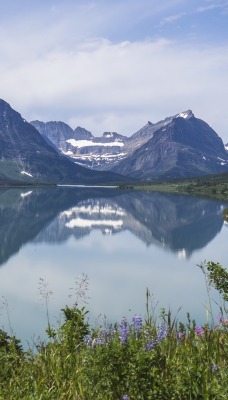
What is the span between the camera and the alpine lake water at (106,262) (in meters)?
43.4

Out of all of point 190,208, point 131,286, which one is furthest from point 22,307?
point 190,208

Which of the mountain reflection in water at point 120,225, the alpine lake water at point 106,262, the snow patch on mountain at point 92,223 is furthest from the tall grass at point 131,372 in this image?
the snow patch on mountain at point 92,223

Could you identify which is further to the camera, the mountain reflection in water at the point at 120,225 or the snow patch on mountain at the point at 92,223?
the snow patch on mountain at the point at 92,223

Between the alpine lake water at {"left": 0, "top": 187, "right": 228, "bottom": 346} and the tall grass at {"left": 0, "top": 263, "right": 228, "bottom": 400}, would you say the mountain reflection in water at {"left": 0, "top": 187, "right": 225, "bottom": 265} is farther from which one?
the tall grass at {"left": 0, "top": 263, "right": 228, "bottom": 400}

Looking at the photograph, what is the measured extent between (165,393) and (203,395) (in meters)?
0.57

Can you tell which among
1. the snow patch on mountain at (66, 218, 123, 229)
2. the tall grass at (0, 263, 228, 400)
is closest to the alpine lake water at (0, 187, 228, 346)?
the snow patch on mountain at (66, 218, 123, 229)

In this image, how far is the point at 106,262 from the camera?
73.1 metres

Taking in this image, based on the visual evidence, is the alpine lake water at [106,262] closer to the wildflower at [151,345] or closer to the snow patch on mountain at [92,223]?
the snow patch on mountain at [92,223]

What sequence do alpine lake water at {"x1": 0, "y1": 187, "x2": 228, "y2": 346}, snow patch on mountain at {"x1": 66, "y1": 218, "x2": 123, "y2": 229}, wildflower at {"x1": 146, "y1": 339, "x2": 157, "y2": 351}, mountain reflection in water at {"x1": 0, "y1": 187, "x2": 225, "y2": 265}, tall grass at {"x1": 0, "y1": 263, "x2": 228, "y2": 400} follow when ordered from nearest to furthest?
tall grass at {"x1": 0, "y1": 263, "x2": 228, "y2": 400}
wildflower at {"x1": 146, "y1": 339, "x2": 157, "y2": 351}
alpine lake water at {"x1": 0, "y1": 187, "x2": 228, "y2": 346}
mountain reflection in water at {"x1": 0, "y1": 187, "x2": 225, "y2": 265}
snow patch on mountain at {"x1": 66, "y1": 218, "x2": 123, "y2": 229}

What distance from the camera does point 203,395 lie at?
4.82 metres

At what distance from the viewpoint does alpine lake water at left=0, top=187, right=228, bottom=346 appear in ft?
142

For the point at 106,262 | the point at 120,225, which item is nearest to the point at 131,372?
the point at 106,262

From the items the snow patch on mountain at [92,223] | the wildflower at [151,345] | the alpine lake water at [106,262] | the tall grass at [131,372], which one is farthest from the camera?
the snow patch on mountain at [92,223]

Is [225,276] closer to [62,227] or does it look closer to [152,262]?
[152,262]
